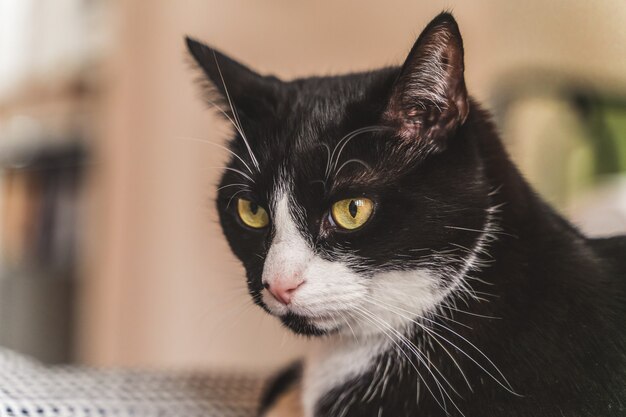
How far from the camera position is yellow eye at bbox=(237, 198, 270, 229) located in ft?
2.29

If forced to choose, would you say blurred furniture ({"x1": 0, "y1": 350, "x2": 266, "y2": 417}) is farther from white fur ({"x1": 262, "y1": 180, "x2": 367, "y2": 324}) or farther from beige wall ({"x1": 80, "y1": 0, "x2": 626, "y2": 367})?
beige wall ({"x1": 80, "y1": 0, "x2": 626, "y2": 367})

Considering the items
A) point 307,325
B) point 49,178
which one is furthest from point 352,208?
point 49,178

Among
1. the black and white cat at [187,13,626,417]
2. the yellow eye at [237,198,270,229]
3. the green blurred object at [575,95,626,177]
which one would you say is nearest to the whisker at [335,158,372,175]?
the black and white cat at [187,13,626,417]

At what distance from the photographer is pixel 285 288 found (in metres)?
0.61

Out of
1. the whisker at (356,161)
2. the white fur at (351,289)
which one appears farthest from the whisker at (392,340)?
the whisker at (356,161)

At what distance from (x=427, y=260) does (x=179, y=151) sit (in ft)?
5.02

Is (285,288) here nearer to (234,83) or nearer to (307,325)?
(307,325)

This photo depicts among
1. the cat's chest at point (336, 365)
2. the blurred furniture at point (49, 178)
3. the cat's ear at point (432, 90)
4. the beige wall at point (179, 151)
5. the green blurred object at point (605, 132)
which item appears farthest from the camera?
the blurred furniture at point (49, 178)

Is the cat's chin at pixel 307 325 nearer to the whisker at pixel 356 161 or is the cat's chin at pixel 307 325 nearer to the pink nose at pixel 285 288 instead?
the pink nose at pixel 285 288

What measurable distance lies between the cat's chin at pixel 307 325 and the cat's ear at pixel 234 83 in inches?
9.4

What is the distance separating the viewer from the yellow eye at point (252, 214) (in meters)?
0.70

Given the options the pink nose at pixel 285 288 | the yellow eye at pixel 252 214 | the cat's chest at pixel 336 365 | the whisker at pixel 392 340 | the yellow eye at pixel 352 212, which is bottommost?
the cat's chest at pixel 336 365

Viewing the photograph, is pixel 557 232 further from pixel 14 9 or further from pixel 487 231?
pixel 14 9

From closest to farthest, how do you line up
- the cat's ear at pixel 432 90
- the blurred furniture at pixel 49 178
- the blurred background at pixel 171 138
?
the cat's ear at pixel 432 90 < the blurred background at pixel 171 138 < the blurred furniture at pixel 49 178
